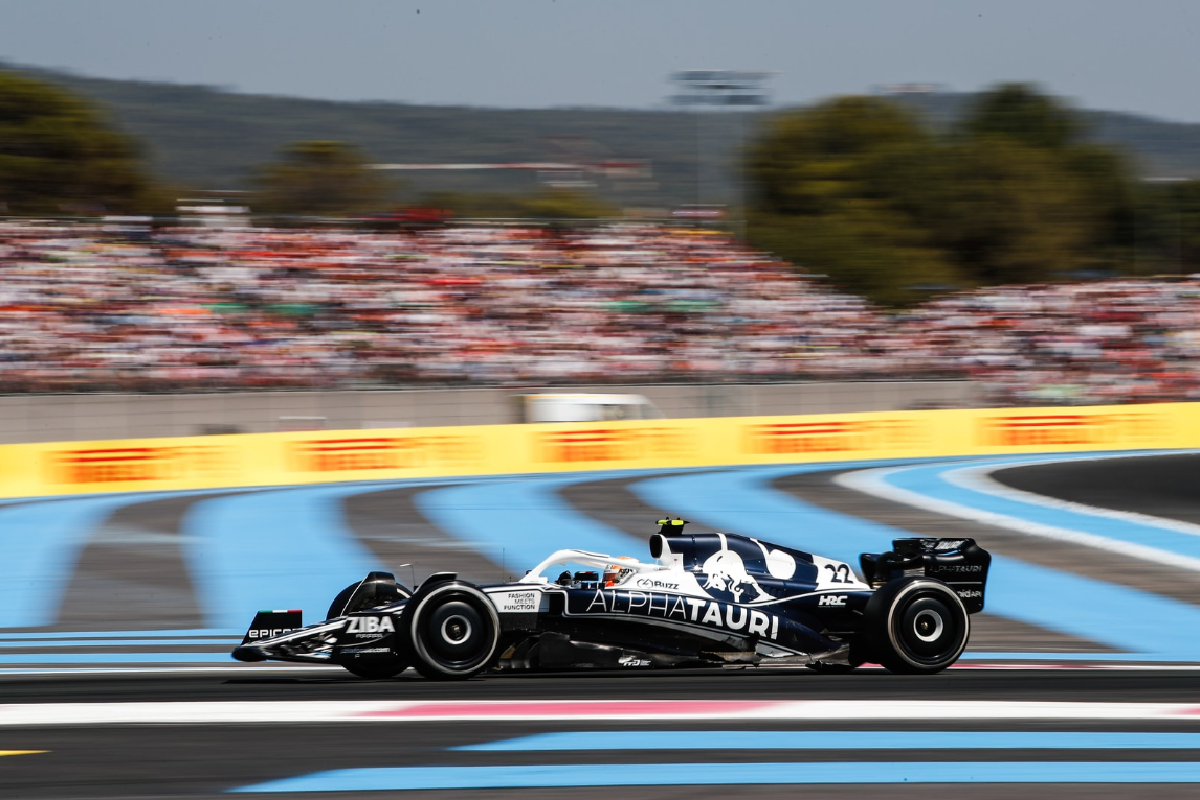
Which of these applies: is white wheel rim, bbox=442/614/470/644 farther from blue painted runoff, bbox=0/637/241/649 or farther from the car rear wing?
blue painted runoff, bbox=0/637/241/649

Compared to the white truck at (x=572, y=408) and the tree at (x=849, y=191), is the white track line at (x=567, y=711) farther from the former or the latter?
the tree at (x=849, y=191)

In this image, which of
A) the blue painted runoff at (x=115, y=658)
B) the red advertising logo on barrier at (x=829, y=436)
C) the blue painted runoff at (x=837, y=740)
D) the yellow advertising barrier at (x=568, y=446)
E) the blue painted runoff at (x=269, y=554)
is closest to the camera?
the blue painted runoff at (x=837, y=740)

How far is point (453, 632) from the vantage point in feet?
23.4

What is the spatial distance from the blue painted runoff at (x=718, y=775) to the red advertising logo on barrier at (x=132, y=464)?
53.7 ft

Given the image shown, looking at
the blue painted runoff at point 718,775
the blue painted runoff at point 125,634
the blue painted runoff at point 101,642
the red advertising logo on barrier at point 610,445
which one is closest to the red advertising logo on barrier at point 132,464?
the red advertising logo on barrier at point 610,445

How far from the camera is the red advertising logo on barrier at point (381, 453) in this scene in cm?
2175

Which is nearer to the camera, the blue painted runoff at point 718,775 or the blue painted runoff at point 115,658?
the blue painted runoff at point 718,775

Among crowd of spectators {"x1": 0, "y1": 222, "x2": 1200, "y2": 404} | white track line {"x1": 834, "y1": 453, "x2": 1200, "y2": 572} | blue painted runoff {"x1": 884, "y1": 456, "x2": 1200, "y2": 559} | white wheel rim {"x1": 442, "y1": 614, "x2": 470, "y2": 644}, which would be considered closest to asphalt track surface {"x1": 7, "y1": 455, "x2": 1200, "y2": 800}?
white wheel rim {"x1": 442, "y1": 614, "x2": 470, "y2": 644}

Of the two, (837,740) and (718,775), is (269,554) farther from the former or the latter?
(718,775)

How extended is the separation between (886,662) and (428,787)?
10.7 feet

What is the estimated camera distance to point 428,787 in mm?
5102

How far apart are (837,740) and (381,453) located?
16822mm

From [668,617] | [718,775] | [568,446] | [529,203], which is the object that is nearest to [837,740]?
[718,775]

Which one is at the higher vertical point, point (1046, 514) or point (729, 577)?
point (729, 577)
